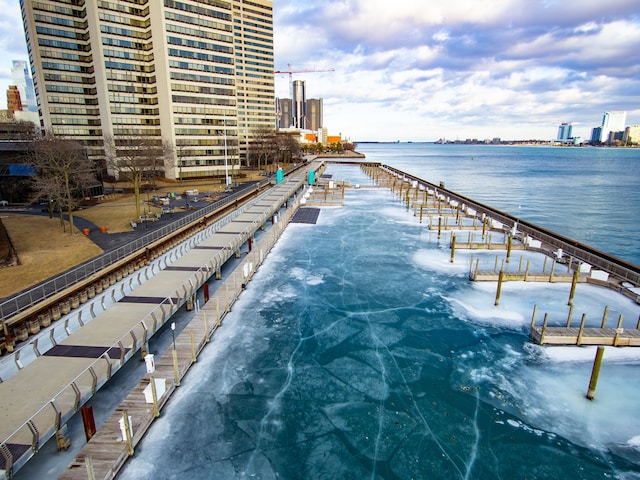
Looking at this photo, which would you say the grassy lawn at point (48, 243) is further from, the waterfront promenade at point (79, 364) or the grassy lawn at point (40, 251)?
the waterfront promenade at point (79, 364)

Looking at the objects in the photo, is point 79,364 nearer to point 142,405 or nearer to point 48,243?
point 142,405

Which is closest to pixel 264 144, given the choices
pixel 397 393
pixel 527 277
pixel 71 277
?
pixel 71 277

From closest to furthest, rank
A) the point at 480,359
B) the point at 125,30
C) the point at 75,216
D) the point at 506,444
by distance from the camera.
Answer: the point at 506,444 < the point at 480,359 < the point at 75,216 < the point at 125,30

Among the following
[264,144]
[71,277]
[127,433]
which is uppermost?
[264,144]

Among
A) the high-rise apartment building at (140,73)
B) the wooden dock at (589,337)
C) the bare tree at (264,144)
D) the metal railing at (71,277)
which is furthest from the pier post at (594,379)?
the bare tree at (264,144)

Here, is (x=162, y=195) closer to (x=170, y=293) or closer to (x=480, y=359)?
(x=170, y=293)

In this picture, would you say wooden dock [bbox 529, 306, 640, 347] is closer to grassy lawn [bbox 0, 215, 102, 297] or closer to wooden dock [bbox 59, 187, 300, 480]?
wooden dock [bbox 59, 187, 300, 480]

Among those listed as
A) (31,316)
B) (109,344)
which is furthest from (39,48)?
(109,344)
